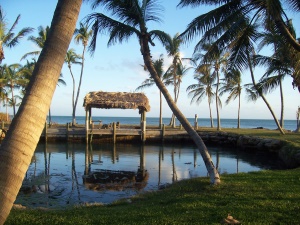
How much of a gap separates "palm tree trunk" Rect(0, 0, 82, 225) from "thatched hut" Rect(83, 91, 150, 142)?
986 inches

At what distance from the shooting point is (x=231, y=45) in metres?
11.4

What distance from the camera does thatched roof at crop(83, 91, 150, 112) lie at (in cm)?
2962

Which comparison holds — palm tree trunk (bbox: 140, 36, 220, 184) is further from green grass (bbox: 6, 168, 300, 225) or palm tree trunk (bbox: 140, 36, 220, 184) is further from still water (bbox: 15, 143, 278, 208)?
still water (bbox: 15, 143, 278, 208)

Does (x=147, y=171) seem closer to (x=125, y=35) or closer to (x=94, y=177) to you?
(x=94, y=177)

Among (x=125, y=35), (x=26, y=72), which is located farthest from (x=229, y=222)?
(x=26, y=72)

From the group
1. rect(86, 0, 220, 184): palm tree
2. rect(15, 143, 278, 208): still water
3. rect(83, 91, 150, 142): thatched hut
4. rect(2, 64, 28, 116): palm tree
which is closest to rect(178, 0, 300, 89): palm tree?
rect(86, 0, 220, 184): palm tree

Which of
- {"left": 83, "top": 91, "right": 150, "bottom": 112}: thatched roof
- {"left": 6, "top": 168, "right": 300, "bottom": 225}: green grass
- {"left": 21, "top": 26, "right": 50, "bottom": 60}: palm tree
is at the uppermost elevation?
{"left": 21, "top": 26, "right": 50, "bottom": 60}: palm tree

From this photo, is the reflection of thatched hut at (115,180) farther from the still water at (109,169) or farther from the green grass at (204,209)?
the green grass at (204,209)

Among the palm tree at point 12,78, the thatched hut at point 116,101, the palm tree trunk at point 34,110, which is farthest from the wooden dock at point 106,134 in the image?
the palm tree trunk at point 34,110

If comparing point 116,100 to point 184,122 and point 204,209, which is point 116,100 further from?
point 204,209

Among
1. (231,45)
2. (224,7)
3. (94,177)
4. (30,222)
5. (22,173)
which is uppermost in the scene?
(224,7)

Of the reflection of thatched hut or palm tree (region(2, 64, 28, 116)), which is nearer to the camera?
the reflection of thatched hut

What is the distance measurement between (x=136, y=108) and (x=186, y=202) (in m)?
23.3

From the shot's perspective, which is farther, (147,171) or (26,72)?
(26,72)
